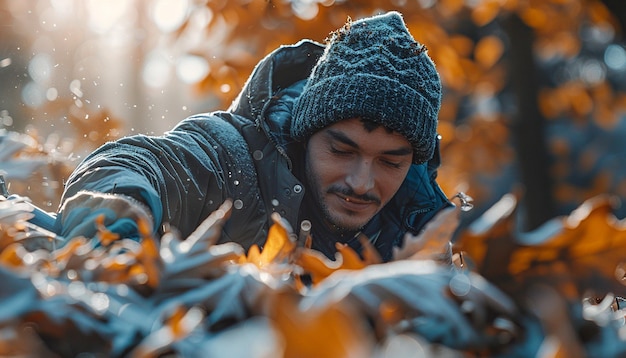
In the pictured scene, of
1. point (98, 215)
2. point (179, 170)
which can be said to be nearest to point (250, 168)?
point (179, 170)

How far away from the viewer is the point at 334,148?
92.3 inches

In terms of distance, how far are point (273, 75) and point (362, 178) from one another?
591mm

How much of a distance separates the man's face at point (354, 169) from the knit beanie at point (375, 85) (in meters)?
0.04

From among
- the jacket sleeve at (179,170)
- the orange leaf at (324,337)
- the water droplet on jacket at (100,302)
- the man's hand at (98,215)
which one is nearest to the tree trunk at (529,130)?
the jacket sleeve at (179,170)

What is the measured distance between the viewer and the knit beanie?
232 centimetres

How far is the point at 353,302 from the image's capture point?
0.58 meters

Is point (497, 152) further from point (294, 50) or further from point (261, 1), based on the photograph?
point (294, 50)

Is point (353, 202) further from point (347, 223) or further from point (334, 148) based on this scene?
point (334, 148)

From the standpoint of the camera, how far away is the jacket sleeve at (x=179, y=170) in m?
1.37

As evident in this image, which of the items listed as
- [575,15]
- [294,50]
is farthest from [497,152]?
[294,50]

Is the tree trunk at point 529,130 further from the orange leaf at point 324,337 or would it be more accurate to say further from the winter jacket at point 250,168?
the orange leaf at point 324,337

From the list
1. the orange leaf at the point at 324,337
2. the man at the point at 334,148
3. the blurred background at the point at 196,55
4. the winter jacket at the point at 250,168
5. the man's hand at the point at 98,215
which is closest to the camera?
the orange leaf at the point at 324,337

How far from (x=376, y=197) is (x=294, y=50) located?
67cm

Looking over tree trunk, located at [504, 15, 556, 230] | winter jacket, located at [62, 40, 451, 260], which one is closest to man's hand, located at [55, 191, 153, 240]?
winter jacket, located at [62, 40, 451, 260]
